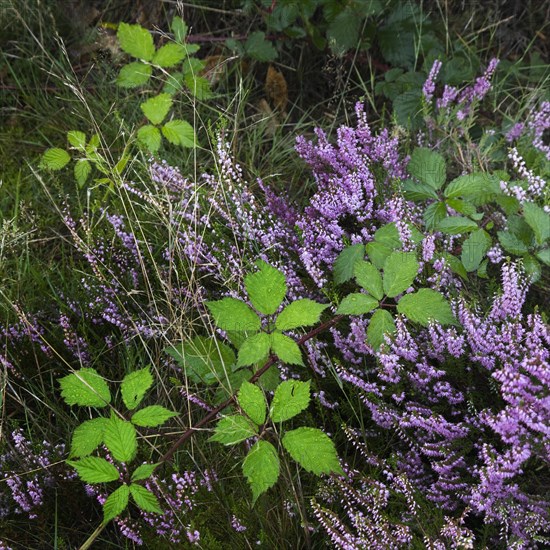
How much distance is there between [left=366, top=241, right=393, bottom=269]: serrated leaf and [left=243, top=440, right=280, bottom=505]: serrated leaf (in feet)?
2.22

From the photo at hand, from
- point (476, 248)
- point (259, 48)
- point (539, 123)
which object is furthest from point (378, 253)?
point (259, 48)

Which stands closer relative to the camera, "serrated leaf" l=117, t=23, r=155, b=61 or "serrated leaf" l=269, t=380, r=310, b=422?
"serrated leaf" l=269, t=380, r=310, b=422

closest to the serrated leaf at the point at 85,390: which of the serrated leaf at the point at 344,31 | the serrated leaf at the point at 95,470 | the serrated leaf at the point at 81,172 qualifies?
the serrated leaf at the point at 95,470

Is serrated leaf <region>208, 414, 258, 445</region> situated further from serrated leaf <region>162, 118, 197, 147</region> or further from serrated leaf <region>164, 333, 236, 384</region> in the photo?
serrated leaf <region>162, 118, 197, 147</region>

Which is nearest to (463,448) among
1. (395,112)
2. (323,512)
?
(323,512)

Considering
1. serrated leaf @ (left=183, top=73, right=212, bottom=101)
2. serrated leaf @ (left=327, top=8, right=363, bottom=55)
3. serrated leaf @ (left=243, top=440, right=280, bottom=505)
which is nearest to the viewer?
serrated leaf @ (left=243, top=440, right=280, bottom=505)

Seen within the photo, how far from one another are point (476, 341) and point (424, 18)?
1.93 m

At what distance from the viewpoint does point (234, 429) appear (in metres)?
1.84

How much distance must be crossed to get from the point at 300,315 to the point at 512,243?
2.37 ft

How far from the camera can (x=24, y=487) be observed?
2217mm

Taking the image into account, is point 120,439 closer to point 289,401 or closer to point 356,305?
point 289,401

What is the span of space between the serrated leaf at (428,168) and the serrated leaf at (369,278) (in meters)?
0.48

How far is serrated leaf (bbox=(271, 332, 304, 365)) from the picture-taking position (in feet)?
6.18

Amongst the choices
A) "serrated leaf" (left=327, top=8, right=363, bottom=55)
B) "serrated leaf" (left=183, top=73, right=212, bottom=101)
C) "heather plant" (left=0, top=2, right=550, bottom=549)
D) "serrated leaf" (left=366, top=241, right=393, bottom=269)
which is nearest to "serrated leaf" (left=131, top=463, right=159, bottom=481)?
"heather plant" (left=0, top=2, right=550, bottom=549)
